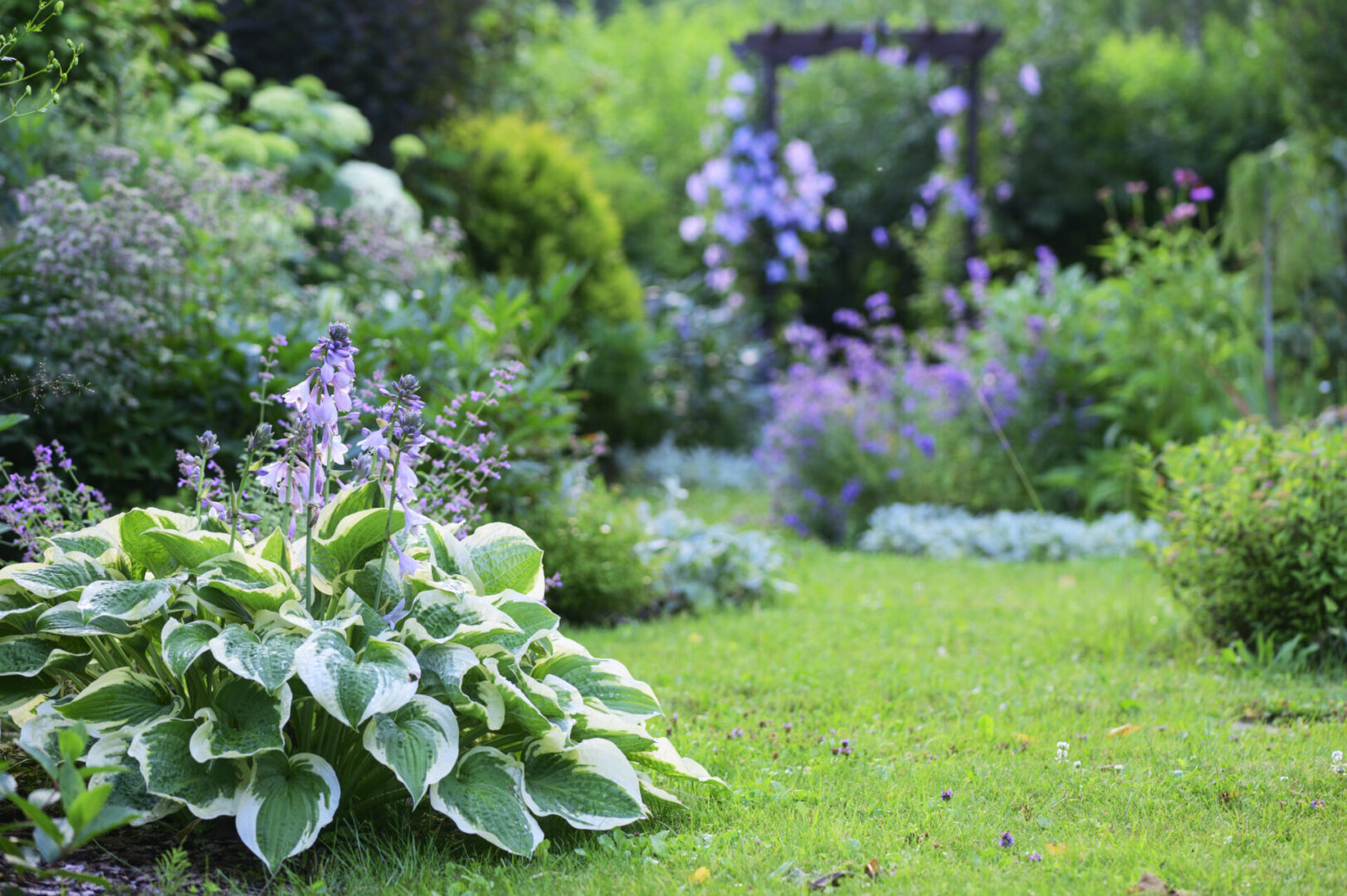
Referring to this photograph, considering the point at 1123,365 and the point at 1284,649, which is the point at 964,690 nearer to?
the point at 1284,649

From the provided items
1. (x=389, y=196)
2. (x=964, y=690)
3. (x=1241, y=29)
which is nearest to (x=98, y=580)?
(x=964, y=690)

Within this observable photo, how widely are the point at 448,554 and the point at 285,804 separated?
584mm

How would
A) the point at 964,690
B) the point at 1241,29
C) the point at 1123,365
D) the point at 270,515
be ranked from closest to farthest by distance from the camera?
the point at 270,515
the point at 964,690
the point at 1123,365
the point at 1241,29

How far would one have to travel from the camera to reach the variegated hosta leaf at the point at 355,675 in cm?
185

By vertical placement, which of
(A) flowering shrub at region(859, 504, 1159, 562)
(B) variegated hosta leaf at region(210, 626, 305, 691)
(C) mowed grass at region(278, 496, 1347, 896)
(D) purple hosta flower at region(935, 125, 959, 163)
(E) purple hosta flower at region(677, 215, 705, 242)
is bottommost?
(A) flowering shrub at region(859, 504, 1159, 562)

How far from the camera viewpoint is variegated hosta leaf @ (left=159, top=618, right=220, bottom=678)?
1.91 metres

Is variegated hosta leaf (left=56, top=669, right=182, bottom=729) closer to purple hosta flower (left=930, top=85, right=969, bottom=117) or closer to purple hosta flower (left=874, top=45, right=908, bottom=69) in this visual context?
purple hosta flower (left=874, top=45, right=908, bottom=69)

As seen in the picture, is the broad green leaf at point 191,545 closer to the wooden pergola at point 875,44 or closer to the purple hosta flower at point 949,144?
the wooden pergola at point 875,44

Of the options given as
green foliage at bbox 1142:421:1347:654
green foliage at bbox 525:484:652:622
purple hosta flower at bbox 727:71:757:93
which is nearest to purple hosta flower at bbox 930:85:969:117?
purple hosta flower at bbox 727:71:757:93

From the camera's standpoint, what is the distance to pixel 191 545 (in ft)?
6.96

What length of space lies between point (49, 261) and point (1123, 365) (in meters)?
5.22

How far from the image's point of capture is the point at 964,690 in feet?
10.6

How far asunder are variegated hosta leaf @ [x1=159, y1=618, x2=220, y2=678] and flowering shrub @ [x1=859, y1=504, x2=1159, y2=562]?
413 cm

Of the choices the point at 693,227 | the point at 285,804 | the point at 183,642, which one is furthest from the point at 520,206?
the point at 285,804
